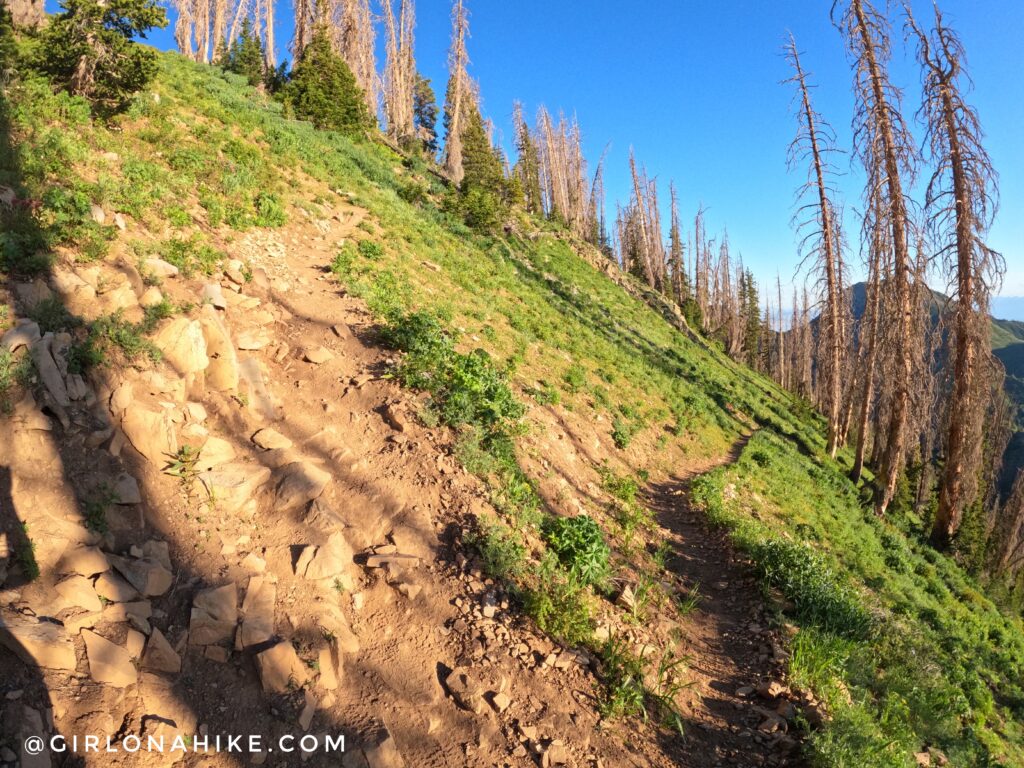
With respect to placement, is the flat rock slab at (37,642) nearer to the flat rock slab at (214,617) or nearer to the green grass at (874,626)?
the flat rock slab at (214,617)

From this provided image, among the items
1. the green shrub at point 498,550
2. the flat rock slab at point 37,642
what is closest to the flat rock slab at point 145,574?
the flat rock slab at point 37,642

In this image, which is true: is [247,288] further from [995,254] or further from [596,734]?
[995,254]

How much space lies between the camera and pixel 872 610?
7883 millimetres

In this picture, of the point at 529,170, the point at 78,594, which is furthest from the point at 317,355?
the point at 529,170

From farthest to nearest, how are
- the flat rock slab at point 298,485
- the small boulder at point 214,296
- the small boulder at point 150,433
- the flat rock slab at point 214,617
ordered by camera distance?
the small boulder at point 214,296, the flat rock slab at point 298,485, the small boulder at point 150,433, the flat rock slab at point 214,617

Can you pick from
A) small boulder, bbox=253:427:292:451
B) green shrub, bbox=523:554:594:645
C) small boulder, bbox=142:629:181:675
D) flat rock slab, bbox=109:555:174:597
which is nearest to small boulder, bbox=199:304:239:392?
small boulder, bbox=253:427:292:451

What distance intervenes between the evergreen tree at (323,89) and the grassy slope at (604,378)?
1.94 m

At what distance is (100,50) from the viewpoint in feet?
31.2

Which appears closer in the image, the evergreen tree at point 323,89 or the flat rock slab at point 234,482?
the flat rock slab at point 234,482

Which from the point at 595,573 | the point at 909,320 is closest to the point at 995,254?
the point at 909,320

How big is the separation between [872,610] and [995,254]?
10135 mm

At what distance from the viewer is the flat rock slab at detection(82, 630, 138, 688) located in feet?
11.0

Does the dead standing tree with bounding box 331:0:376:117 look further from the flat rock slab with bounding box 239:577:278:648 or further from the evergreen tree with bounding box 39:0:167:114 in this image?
the flat rock slab with bounding box 239:577:278:648

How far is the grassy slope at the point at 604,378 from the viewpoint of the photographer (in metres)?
6.12
